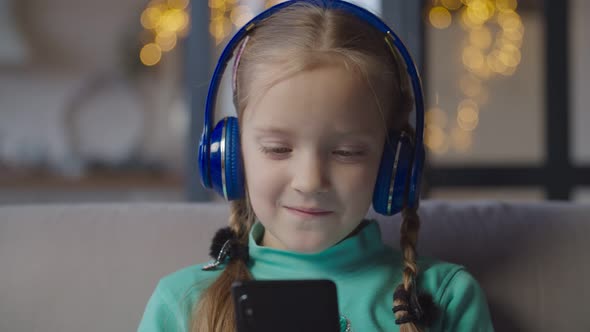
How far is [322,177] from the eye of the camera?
2.51ft

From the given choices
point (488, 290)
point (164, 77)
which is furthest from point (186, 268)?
point (164, 77)

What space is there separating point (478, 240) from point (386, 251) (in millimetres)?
199

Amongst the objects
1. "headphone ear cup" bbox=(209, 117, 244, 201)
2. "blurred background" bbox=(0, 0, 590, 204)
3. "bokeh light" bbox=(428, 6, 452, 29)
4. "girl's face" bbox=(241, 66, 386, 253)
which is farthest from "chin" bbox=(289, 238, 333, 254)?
"bokeh light" bbox=(428, 6, 452, 29)

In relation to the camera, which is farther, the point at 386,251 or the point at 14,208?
the point at 14,208

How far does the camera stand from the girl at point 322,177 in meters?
0.78

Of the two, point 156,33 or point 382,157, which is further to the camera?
point 156,33

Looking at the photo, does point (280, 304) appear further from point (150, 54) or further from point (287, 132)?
point (150, 54)

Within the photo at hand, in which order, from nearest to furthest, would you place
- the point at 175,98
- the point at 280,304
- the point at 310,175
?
the point at 280,304, the point at 310,175, the point at 175,98

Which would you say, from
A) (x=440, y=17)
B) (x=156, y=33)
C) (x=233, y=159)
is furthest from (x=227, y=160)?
(x=156, y=33)

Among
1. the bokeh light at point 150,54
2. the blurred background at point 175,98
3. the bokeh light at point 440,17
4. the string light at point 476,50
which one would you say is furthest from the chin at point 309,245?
the bokeh light at point 150,54

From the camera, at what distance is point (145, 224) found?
3.48 ft

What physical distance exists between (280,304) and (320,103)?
0.28 metres

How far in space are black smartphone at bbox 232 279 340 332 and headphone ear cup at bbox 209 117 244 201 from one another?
0.86ft

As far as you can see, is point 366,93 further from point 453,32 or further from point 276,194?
point 453,32
